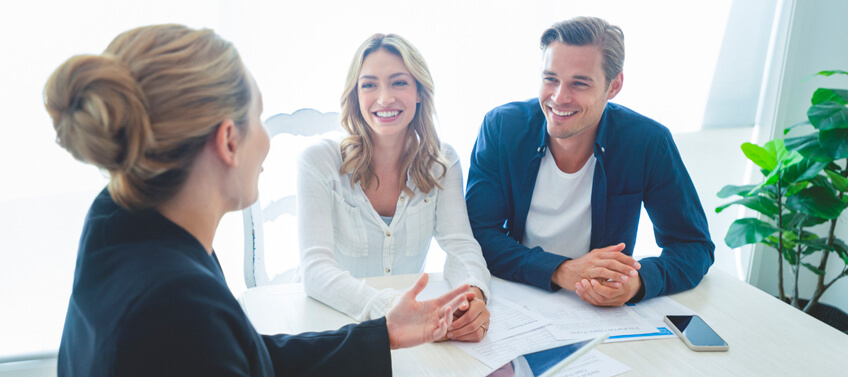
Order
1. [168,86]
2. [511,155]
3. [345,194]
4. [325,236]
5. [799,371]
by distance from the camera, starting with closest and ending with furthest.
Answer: [168,86] → [799,371] → [325,236] → [345,194] → [511,155]

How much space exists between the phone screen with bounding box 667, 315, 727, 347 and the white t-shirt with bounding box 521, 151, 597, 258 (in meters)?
0.52

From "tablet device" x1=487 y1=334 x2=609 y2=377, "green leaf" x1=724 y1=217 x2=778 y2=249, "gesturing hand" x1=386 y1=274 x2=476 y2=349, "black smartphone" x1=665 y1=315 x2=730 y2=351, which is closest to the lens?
"tablet device" x1=487 y1=334 x2=609 y2=377

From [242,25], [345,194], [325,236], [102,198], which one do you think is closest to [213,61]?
[102,198]

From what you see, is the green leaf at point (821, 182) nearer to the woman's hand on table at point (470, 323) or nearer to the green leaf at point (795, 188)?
the green leaf at point (795, 188)

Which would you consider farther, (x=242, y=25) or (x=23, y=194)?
(x=242, y=25)

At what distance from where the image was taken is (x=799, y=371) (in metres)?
1.06

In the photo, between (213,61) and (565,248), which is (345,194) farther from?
(213,61)

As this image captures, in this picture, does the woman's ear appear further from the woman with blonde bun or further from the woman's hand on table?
the woman's hand on table

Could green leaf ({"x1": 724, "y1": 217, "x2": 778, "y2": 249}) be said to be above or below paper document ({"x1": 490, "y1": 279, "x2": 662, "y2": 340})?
below

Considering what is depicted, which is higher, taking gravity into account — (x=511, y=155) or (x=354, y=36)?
(x=354, y=36)

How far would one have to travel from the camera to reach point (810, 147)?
80.7 inches

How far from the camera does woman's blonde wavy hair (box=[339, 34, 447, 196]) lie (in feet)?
5.22

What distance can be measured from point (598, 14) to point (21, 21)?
236 centimetres

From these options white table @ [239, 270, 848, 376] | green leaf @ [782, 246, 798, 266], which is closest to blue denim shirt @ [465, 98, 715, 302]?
white table @ [239, 270, 848, 376]
